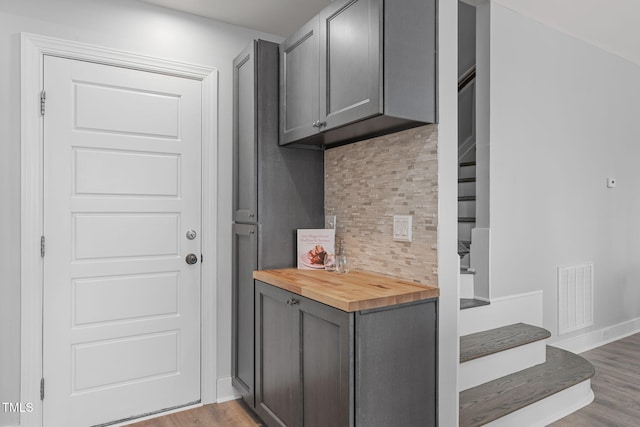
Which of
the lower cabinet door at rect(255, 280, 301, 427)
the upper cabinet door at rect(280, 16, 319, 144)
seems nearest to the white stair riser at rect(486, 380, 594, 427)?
the lower cabinet door at rect(255, 280, 301, 427)

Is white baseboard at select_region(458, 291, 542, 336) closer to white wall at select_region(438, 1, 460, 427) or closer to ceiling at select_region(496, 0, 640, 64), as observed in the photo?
white wall at select_region(438, 1, 460, 427)

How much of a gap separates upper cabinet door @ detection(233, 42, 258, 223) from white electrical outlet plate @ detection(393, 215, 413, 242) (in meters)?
0.84

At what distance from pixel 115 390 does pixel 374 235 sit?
1.77 m

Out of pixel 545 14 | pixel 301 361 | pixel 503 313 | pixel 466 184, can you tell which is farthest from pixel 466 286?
pixel 545 14

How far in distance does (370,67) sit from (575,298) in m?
2.95

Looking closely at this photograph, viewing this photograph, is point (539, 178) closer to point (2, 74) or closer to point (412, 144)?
point (412, 144)

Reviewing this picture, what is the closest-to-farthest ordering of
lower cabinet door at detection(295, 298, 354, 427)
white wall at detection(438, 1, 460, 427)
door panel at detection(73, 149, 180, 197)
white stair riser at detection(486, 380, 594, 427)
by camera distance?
lower cabinet door at detection(295, 298, 354, 427) < white wall at detection(438, 1, 460, 427) < white stair riser at detection(486, 380, 594, 427) < door panel at detection(73, 149, 180, 197)

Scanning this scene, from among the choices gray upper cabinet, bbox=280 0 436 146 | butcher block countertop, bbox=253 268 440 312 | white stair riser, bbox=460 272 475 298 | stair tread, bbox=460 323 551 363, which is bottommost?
stair tread, bbox=460 323 551 363

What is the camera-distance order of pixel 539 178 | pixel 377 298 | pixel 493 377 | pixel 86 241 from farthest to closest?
pixel 539 178, pixel 493 377, pixel 86 241, pixel 377 298

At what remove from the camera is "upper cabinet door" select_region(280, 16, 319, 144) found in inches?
81.0

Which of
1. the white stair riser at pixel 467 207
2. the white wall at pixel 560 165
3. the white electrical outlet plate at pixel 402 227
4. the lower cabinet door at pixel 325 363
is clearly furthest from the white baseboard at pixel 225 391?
the white stair riser at pixel 467 207

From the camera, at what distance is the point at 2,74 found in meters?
2.07

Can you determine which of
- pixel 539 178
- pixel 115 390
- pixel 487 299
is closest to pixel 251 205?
pixel 115 390

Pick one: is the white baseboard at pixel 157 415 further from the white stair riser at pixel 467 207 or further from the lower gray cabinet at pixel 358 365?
the white stair riser at pixel 467 207
